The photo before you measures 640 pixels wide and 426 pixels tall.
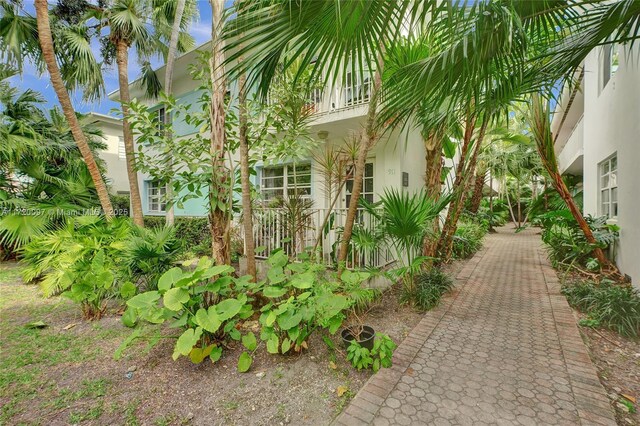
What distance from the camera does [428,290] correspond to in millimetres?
4430

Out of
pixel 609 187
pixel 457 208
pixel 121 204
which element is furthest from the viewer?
pixel 121 204

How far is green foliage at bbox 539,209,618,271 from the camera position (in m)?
5.40

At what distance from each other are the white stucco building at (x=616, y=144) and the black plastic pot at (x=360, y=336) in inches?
158

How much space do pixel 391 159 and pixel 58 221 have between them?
8.71 m

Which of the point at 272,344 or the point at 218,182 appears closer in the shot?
the point at 272,344

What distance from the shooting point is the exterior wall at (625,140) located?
4.51 metres

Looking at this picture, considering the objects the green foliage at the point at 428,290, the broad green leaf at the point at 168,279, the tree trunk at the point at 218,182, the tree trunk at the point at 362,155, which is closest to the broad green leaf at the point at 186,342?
the broad green leaf at the point at 168,279

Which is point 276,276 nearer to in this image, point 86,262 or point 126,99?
point 86,262

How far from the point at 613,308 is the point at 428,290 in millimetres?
2199

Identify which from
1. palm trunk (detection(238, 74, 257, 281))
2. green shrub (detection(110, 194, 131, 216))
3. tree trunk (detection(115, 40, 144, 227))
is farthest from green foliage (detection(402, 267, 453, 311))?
green shrub (detection(110, 194, 131, 216))

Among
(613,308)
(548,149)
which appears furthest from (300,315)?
(548,149)

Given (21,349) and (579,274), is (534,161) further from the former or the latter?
(21,349)

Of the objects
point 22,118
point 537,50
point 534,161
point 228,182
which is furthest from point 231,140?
point 534,161

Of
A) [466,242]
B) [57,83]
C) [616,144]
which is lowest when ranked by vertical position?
[466,242]
